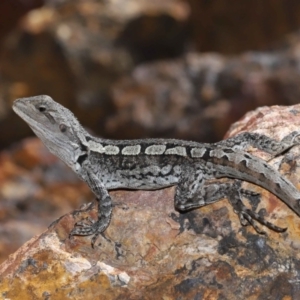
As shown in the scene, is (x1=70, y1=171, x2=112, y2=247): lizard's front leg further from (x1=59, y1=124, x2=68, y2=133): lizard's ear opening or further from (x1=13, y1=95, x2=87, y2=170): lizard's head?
(x1=59, y1=124, x2=68, y2=133): lizard's ear opening

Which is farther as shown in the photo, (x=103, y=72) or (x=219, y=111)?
(x=103, y=72)

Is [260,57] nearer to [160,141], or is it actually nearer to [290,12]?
[290,12]

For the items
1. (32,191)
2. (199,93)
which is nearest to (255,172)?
(32,191)

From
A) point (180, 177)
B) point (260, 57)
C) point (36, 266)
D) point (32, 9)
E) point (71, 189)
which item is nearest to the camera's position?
point (36, 266)

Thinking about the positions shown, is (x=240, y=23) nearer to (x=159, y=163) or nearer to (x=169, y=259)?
(x=159, y=163)

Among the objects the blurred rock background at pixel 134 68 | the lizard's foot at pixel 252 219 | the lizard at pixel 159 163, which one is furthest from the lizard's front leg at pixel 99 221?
the blurred rock background at pixel 134 68

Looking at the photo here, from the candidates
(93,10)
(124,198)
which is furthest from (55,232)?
(93,10)

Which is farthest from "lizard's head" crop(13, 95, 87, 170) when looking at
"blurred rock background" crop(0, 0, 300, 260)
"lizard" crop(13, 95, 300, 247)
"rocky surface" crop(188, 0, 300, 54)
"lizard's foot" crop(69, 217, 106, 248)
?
"rocky surface" crop(188, 0, 300, 54)
